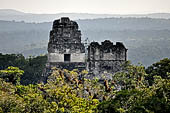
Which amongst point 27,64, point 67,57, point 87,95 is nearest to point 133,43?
point 27,64

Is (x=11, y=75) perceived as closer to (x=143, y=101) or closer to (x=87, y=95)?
(x=87, y=95)

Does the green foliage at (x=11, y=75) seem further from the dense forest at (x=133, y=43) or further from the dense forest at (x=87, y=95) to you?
the dense forest at (x=133, y=43)

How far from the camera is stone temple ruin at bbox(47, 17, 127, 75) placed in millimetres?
21797

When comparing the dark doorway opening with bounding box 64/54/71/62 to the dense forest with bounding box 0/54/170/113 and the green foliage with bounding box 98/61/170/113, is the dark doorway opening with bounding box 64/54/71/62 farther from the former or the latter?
the green foliage with bounding box 98/61/170/113

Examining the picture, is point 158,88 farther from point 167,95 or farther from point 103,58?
point 103,58

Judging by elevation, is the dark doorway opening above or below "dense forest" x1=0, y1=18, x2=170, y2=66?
above

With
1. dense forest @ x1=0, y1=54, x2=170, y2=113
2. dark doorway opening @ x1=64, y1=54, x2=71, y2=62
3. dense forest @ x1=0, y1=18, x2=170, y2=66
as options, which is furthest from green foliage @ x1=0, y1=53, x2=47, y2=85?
dense forest @ x1=0, y1=18, x2=170, y2=66

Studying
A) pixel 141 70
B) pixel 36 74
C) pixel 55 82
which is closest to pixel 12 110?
pixel 55 82

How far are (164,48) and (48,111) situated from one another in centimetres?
11346

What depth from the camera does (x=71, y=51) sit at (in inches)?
883

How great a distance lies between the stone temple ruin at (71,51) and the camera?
858 inches

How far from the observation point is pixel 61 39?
22297mm

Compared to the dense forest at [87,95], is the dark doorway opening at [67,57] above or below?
above

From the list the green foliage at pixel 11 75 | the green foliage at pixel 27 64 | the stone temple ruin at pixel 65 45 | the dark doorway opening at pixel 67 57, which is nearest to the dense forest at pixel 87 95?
the green foliage at pixel 11 75
